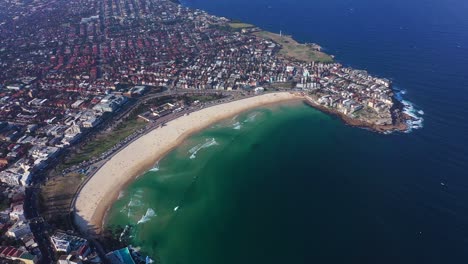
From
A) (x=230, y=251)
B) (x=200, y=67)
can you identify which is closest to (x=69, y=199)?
(x=230, y=251)

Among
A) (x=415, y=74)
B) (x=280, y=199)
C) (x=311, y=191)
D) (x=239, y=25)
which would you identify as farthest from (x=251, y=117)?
(x=239, y=25)

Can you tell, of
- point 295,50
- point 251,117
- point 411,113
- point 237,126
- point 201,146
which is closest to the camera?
point 201,146

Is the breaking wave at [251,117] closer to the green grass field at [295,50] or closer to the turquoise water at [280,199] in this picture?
the turquoise water at [280,199]

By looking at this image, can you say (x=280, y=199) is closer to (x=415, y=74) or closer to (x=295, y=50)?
(x=415, y=74)

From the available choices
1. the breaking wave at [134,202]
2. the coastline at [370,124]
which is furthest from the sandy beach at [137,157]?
the coastline at [370,124]

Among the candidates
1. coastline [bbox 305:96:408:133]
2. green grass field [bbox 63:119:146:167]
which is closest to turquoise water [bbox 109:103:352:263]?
coastline [bbox 305:96:408:133]

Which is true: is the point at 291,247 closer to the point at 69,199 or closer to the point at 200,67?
the point at 69,199
